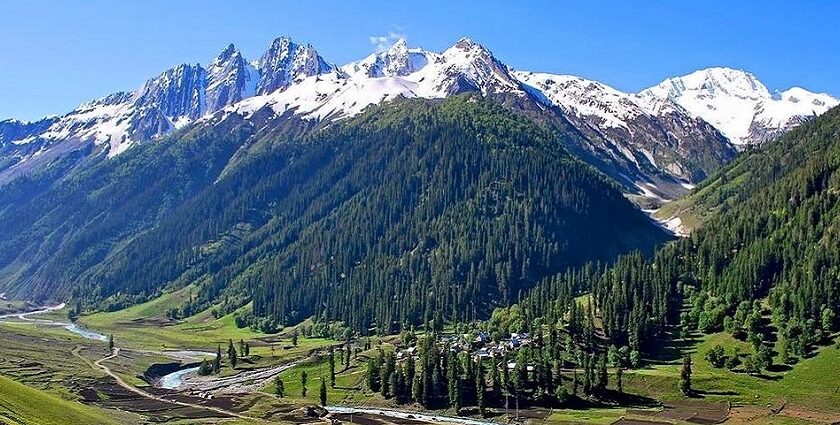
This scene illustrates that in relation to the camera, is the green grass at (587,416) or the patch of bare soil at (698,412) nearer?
the patch of bare soil at (698,412)

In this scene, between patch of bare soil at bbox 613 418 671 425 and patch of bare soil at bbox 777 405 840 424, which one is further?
patch of bare soil at bbox 613 418 671 425

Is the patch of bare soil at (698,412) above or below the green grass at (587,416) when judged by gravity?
above

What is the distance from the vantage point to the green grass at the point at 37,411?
133 metres

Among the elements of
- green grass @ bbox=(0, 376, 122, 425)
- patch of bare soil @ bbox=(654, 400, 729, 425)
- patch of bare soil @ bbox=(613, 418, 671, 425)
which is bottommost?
patch of bare soil @ bbox=(613, 418, 671, 425)

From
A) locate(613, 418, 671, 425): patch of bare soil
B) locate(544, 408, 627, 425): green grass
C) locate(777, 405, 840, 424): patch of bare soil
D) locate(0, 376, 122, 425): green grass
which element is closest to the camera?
locate(0, 376, 122, 425): green grass

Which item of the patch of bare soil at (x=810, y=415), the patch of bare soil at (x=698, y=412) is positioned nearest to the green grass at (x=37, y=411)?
the patch of bare soil at (x=698, y=412)

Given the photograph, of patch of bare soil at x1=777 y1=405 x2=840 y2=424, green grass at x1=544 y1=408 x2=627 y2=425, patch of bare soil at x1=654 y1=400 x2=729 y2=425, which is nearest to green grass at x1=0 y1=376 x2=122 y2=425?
green grass at x1=544 y1=408 x2=627 y2=425

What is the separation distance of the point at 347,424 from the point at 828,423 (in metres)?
109

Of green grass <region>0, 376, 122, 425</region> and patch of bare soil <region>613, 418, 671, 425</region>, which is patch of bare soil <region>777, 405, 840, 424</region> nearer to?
patch of bare soil <region>613, 418, 671, 425</region>

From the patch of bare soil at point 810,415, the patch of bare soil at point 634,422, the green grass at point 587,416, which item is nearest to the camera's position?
the patch of bare soil at point 810,415

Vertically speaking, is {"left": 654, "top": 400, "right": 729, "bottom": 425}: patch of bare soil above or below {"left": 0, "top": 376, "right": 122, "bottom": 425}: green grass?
below

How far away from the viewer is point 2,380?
16762 centimetres

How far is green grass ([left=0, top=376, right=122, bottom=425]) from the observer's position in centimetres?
13275

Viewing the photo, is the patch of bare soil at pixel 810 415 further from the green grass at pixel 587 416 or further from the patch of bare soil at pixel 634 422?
the green grass at pixel 587 416
